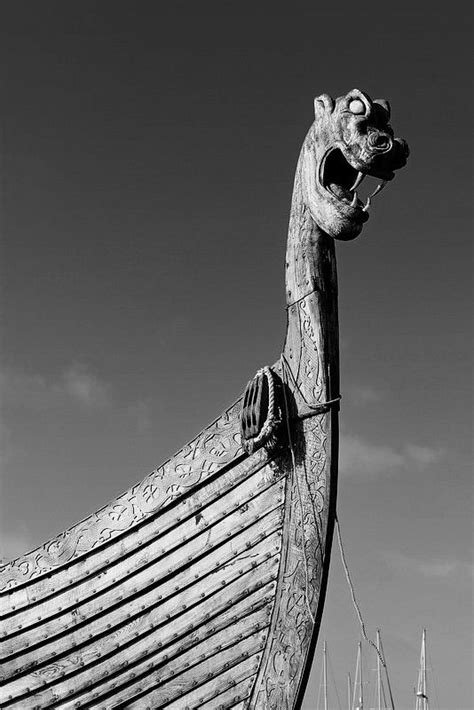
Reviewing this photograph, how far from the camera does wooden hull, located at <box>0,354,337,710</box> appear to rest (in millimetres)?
5598

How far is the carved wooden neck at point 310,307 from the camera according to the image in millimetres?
5770

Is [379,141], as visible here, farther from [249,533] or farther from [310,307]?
[249,533]

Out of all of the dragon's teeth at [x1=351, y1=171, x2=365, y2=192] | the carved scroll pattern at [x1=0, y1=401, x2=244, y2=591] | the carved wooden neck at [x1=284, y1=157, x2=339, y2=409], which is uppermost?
the dragon's teeth at [x1=351, y1=171, x2=365, y2=192]

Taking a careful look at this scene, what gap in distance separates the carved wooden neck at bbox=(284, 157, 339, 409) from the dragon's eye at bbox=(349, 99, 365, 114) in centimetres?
54

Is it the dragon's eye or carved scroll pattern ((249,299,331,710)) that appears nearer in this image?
carved scroll pattern ((249,299,331,710))

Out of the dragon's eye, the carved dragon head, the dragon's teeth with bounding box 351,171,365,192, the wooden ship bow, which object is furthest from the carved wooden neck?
the dragon's eye

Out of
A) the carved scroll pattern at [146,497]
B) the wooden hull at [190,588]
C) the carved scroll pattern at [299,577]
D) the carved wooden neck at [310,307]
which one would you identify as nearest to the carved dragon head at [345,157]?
the carved wooden neck at [310,307]

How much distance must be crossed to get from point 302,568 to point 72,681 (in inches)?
77.4

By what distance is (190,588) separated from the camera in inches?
235

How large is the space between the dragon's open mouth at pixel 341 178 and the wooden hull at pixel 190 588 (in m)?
1.13

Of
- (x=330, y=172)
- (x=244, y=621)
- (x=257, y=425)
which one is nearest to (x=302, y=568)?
(x=244, y=621)

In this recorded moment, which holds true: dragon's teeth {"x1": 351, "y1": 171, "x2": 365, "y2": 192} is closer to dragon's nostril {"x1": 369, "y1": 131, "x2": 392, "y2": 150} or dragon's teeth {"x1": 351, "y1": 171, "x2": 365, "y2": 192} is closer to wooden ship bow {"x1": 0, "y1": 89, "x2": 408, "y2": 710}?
wooden ship bow {"x1": 0, "y1": 89, "x2": 408, "y2": 710}

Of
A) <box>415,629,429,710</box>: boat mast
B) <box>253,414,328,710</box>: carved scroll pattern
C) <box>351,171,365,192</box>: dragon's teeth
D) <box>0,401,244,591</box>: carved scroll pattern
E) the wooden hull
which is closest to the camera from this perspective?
<box>253,414,328,710</box>: carved scroll pattern

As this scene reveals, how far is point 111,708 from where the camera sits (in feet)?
20.5
